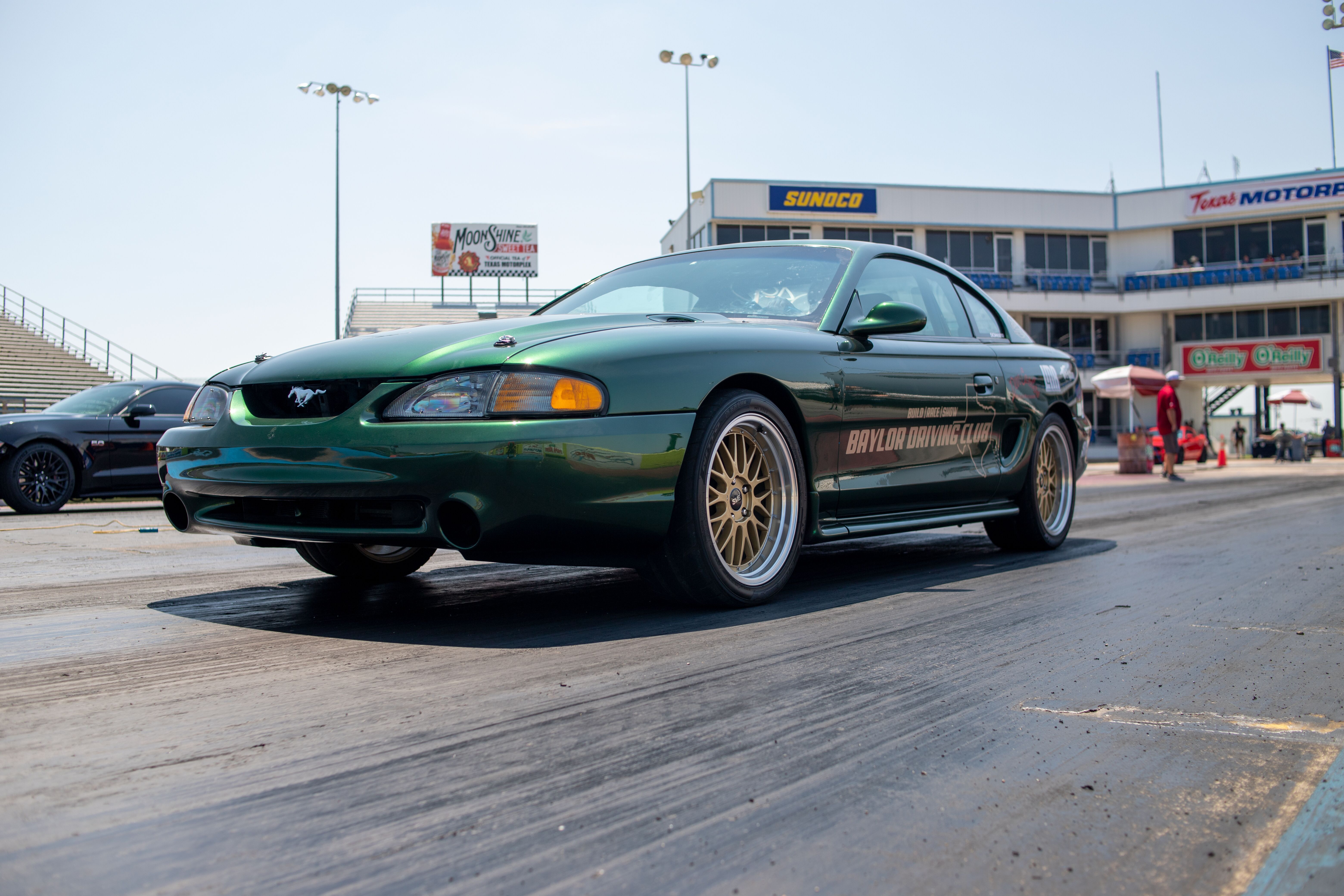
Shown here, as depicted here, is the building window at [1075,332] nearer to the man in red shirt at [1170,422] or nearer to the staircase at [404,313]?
the staircase at [404,313]

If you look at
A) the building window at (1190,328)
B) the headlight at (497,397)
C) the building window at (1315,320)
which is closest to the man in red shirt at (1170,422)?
the headlight at (497,397)

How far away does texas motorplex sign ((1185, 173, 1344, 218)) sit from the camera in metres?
44.2

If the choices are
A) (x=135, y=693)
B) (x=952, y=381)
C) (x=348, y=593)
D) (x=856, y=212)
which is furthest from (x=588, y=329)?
(x=856, y=212)

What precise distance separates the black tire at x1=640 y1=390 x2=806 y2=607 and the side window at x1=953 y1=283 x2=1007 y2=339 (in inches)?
79.3

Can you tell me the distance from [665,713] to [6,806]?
1236 mm

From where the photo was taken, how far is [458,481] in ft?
10.3

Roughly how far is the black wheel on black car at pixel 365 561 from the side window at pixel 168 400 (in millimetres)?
7128

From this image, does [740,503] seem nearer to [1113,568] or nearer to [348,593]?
[348,593]

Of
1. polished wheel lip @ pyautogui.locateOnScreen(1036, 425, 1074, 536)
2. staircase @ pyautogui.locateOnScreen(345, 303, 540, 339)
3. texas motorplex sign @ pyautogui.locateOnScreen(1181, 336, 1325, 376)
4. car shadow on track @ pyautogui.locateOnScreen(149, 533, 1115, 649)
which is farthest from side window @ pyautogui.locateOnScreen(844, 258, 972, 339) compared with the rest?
texas motorplex sign @ pyautogui.locateOnScreen(1181, 336, 1325, 376)

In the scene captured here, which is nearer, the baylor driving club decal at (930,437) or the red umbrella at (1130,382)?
the baylor driving club decal at (930,437)

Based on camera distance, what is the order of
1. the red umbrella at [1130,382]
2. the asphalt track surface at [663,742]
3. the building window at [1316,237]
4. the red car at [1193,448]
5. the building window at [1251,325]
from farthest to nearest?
the building window at [1251,325] < the building window at [1316,237] < the red car at [1193,448] < the red umbrella at [1130,382] < the asphalt track surface at [663,742]

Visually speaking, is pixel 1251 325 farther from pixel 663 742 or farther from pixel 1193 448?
pixel 663 742

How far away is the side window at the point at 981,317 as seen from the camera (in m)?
5.62

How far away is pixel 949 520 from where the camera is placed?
195 inches
